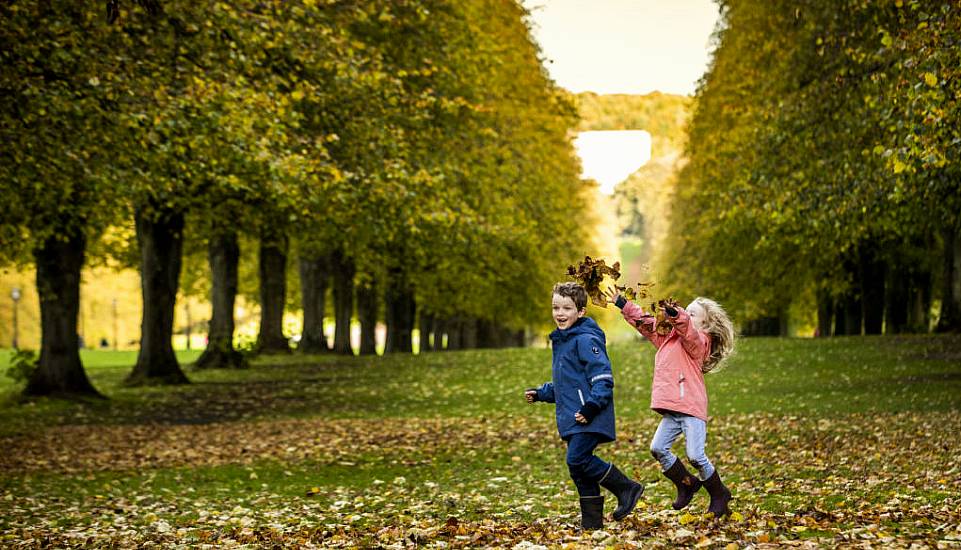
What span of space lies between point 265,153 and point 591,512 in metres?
9.74

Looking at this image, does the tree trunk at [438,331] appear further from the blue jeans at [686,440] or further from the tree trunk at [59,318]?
the blue jeans at [686,440]

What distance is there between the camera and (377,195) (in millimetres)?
20094

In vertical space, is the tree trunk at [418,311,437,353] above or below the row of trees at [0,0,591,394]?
below

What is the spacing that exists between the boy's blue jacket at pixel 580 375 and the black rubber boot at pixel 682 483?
0.85 metres

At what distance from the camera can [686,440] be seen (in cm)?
787

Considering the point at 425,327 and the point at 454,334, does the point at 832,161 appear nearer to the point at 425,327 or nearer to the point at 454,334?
the point at 454,334

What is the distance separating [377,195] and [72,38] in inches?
282

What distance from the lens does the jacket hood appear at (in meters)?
7.60

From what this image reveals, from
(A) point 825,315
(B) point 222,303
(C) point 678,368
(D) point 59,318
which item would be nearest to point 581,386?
(C) point 678,368

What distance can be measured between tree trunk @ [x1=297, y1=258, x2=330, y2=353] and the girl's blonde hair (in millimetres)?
30050

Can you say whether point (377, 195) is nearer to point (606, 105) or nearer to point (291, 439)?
point (291, 439)

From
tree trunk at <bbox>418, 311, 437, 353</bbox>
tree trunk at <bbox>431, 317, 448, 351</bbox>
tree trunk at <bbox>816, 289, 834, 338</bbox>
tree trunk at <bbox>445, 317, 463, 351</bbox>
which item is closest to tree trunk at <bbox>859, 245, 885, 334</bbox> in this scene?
tree trunk at <bbox>816, 289, 834, 338</bbox>

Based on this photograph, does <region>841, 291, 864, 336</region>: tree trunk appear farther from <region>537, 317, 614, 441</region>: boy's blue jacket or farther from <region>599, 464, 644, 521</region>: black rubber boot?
<region>537, 317, 614, 441</region>: boy's blue jacket

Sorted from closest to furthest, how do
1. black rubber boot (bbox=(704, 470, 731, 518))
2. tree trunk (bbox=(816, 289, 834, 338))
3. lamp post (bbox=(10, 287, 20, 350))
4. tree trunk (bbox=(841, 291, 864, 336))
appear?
black rubber boot (bbox=(704, 470, 731, 518)) → tree trunk (bbox=(841, 291, 864, 336)) → tree trunk (bbox=(816, 289, 834, 338)) → lamp post (bbox=(10, 287, 20, 350))
